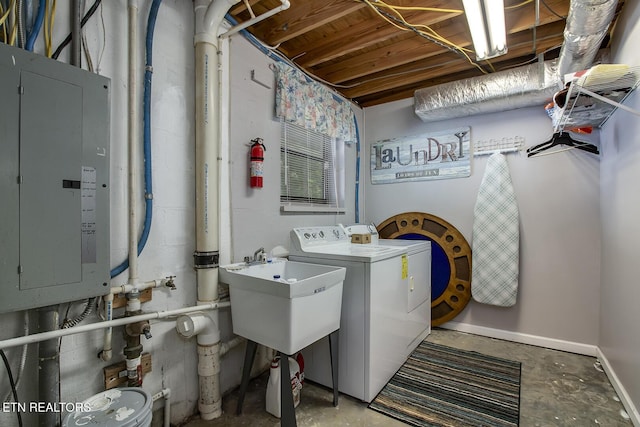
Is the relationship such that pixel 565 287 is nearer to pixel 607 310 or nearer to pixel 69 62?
pixel 607 310

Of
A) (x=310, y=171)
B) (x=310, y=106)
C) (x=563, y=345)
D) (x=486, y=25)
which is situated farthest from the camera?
(x=310, y=171)

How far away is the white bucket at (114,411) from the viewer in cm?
110

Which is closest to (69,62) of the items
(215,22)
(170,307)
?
(215,22)

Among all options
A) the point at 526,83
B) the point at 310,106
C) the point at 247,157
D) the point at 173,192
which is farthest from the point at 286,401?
the point at 526,83

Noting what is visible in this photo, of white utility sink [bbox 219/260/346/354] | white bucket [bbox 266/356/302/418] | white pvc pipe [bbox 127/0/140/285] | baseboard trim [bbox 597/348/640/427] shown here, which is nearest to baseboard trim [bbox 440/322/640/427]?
baseboard trim [bbox 597/348/640/427]

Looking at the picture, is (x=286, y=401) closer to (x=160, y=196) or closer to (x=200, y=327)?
(x=200, y=327)

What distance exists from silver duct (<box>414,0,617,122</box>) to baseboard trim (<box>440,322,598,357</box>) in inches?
81.1

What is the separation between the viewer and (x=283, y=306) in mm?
1469

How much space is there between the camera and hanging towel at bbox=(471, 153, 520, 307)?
266cm

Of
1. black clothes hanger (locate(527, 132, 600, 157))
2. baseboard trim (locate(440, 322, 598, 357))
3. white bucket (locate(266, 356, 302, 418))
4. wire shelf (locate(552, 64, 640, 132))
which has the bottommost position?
baseboard trim (locate(440, 322, 598, 357))

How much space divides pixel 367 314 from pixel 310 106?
1.82 metres

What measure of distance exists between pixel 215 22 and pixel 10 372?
1.89 metres

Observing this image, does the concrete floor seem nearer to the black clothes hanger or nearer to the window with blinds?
the window with blinds

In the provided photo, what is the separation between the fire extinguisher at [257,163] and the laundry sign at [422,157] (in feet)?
5.87
